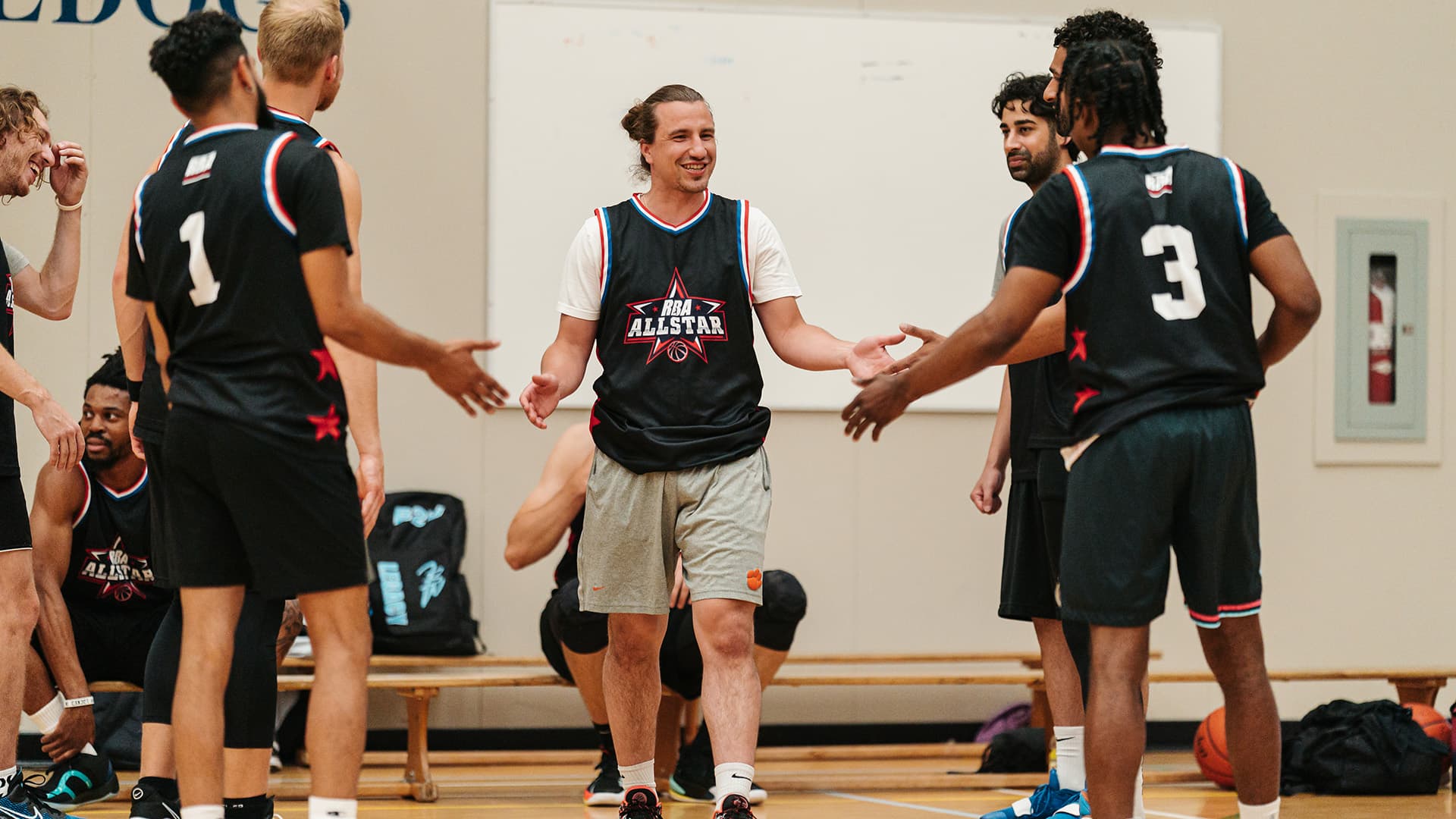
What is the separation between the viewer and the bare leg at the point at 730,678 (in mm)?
3947

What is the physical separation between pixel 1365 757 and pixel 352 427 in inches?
151

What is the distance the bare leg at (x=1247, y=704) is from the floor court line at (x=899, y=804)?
4.95 feet

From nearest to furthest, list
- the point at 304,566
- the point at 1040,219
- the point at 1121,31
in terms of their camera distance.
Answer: the point at 304,566 → the point at 1040,219 → the point at 1121,31

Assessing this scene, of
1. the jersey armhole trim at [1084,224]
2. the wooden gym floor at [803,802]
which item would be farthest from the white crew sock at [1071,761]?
the jersey armhole trim at [1084,224]

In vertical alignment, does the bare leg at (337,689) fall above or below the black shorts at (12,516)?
below

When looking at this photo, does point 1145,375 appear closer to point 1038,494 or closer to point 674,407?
point 1038,494

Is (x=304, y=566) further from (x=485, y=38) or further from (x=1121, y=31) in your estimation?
(x=485, y=38)

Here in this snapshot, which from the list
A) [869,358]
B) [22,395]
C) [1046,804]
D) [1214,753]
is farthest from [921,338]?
[1214,753]

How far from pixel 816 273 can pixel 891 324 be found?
40 centimetres

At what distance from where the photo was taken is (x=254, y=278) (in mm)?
2871

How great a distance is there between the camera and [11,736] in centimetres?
410

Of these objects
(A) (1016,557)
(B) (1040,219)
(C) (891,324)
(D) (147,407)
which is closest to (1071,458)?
(B) (1040,219)

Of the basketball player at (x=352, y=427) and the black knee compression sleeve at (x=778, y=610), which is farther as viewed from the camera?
the black knee compression sleeve at (x=778, y=610)

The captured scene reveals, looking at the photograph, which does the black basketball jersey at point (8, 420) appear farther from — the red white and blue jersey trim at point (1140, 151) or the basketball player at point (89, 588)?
the red white and blue jersey trim at point (1140, 151)
